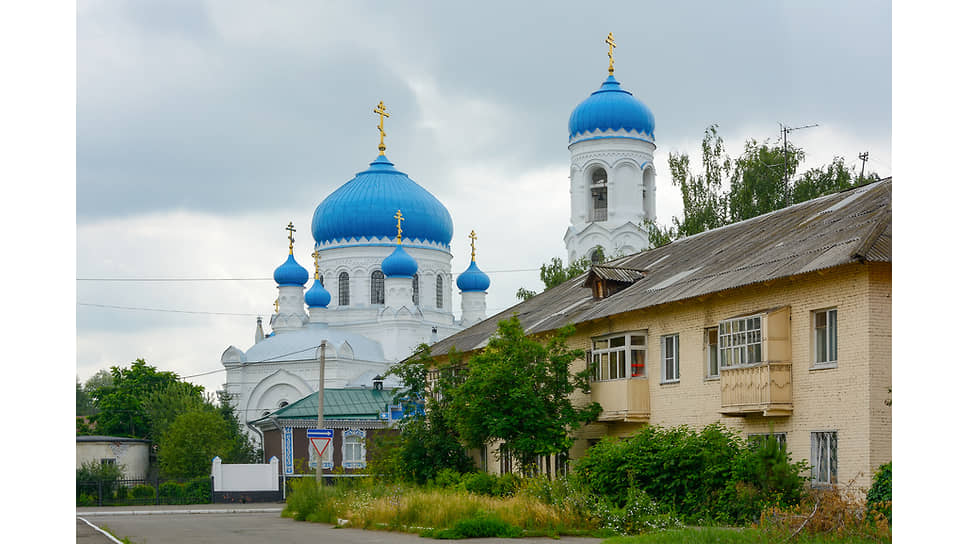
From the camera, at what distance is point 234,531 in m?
23.3

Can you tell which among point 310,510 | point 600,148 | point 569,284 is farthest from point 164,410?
point 310,510

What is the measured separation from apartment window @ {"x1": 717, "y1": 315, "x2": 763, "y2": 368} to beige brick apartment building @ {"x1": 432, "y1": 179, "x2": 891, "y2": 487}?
0.02 m

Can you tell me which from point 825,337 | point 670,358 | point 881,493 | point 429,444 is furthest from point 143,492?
point 881,493

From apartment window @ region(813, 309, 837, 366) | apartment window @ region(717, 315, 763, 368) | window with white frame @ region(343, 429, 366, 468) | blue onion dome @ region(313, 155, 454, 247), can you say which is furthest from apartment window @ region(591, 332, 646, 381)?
blue onion dome @ region(313, 155, 454, 247)

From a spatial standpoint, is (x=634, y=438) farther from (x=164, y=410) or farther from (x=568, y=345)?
(x=164, y=410)

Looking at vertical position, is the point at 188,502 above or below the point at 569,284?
below

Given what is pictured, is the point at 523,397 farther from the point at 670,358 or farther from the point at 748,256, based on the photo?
the point at 748,256

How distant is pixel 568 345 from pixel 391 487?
570 centimetres

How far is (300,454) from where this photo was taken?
49469 mm

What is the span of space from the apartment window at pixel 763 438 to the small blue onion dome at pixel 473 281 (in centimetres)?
4692

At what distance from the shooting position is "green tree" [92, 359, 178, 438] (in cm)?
6144

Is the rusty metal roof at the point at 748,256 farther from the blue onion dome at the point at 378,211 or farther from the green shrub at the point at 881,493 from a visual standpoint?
the blue onion dome at the point at 378,211

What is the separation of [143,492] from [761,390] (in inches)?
1167

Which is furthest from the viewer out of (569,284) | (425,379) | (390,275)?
(390,275)
